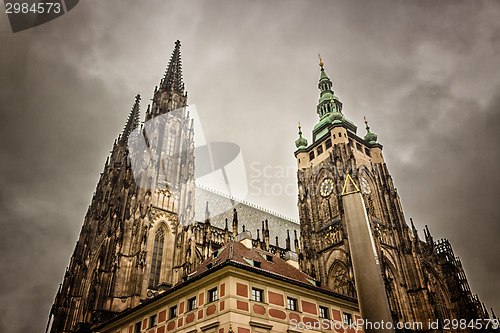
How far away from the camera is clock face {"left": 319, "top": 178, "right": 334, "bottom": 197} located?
4751cm

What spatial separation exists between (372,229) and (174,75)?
109 feet

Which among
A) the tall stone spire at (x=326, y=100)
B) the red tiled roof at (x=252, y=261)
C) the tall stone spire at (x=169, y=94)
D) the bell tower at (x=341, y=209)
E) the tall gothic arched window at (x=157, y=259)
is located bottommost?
the red tiled roof at (x=252, y=261)

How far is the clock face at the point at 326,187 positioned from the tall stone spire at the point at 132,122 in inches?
1200

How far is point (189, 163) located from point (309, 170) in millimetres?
19888

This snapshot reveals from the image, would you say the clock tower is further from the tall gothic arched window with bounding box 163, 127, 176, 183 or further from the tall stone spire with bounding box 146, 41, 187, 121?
the tall stone spire with bounding box 146, 41, 187, 121

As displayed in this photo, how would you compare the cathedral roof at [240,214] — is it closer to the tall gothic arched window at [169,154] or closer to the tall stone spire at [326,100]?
the tall gothic arched window at [169,154]

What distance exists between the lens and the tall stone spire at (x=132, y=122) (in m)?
58.7

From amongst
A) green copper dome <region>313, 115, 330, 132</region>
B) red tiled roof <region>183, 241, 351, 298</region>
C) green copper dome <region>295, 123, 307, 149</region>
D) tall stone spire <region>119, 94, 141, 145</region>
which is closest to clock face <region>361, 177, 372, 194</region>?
green copper dome <region>313, 115, 330, 132</region>

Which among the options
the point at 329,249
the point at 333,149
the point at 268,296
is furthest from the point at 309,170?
the point at 268,296

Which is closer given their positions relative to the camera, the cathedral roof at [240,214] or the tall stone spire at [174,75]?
the cathedral roof at [240,214]

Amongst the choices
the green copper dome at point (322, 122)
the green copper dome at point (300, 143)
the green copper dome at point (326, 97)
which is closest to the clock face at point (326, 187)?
the green copper dome at point (300, 143)

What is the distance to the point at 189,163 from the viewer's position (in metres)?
38.9

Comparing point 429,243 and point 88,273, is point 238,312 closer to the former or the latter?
point 88,273

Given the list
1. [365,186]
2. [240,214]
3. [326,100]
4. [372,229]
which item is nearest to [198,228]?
[240,214]
